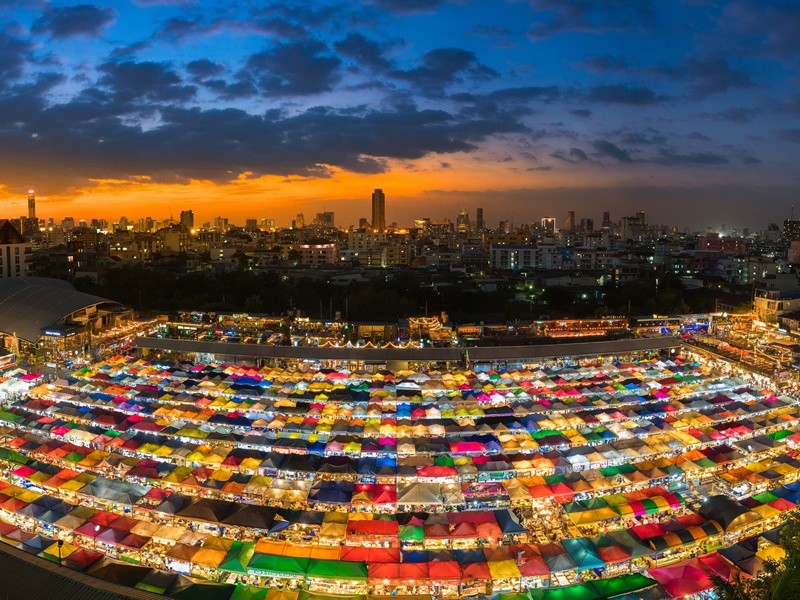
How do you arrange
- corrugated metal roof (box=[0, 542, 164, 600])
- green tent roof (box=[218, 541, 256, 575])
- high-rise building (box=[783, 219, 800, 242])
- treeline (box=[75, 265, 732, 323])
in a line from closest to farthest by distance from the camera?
corrugated metal roof (box=[0, 542, 164, 600]) → green tent roof (box=[218, 541, 256, 575]) → treeline (box=[75, 265, 732, 323]) → high-rise building (box=[783, 219, 800, 242])

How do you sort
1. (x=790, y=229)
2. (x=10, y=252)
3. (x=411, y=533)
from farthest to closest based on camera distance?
(x=790, y=229) → (x=10, y=252) → (x=411, y=533)

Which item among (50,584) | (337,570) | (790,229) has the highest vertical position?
(790,229)

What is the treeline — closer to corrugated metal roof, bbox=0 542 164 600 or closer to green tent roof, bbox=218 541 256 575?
green tent roof, bbox=218 541 256 575

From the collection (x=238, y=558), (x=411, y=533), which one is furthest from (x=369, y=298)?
(x=238, y=558)

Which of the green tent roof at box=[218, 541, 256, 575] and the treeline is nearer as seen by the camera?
the green tent roof at box=[218, 541, 256, 575]

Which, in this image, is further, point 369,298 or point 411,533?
point 369,298

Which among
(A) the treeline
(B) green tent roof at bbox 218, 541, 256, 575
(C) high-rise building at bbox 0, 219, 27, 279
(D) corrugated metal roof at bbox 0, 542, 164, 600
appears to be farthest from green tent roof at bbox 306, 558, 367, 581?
(C) high-rise building at bbox 0, 219, 27, 279

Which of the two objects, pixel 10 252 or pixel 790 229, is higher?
pixel 790 229

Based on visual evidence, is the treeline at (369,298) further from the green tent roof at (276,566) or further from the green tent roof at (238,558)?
the green tent roof at (276,566)

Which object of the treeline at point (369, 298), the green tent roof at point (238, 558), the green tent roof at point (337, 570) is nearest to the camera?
the green tent roof at point (337, 570)

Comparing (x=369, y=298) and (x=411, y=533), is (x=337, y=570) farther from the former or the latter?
(x=369, y=298)

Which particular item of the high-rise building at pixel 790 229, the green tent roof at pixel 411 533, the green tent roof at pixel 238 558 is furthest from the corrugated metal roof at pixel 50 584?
the high-rise building at pixel 790 229

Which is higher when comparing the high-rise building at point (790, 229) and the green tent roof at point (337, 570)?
the high-rise building at point (790, 229)

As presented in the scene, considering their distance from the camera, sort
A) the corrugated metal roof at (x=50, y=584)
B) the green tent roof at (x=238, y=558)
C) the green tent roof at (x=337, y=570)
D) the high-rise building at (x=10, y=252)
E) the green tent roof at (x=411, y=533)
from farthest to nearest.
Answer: the high-rise building at (x=10, y=252) < the green tent roof at (x=411, y=533) < the green tent roof at (x=238, y=558) < the green tent roof at (x=337, y=570) < the corrugated metal roof at (x=50, y=584)
